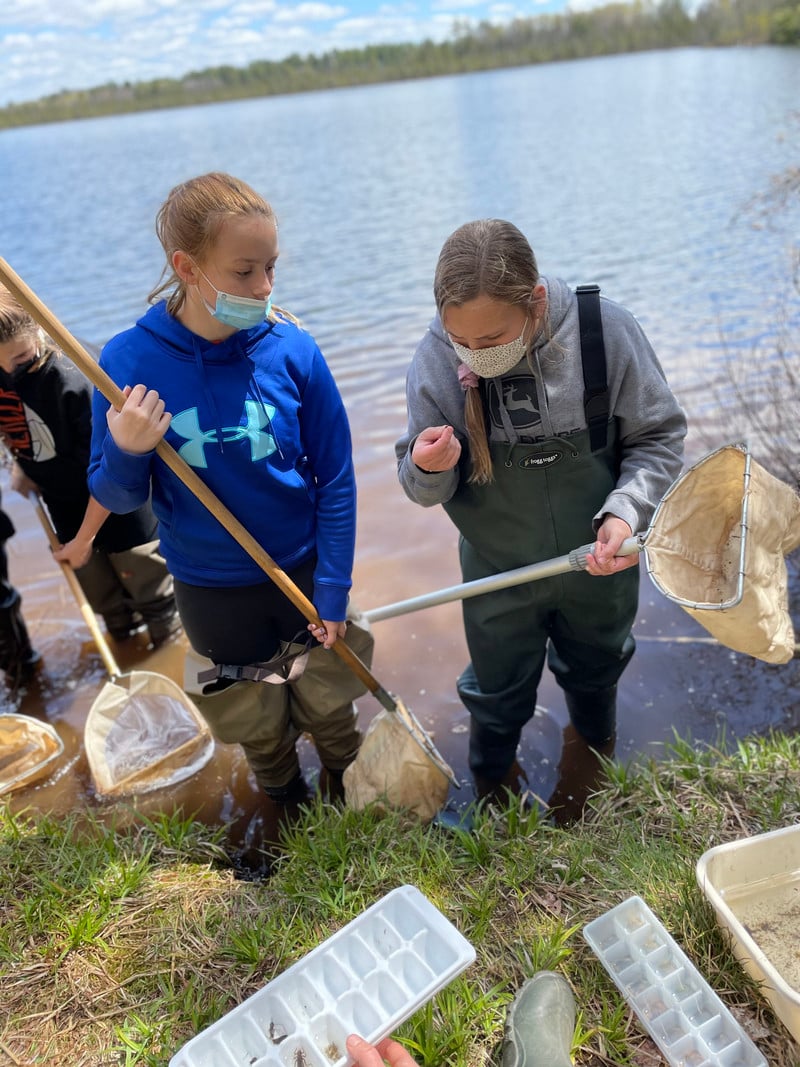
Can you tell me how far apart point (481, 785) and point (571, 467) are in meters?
1.43

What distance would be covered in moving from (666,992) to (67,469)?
2.73 m

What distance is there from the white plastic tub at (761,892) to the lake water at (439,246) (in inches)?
42.4

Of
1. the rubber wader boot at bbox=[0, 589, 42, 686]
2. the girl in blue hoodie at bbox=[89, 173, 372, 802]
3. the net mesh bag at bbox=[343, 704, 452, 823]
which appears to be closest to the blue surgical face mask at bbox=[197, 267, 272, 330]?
the girl in blue hoodie at bbox=[89, 173, 372, 802]

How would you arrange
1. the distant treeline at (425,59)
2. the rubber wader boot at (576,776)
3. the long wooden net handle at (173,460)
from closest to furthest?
1. the long wooden net handle at (173,460)
2. the rubber wader boot at (576,776)
3. the distant treeline at (425,59)

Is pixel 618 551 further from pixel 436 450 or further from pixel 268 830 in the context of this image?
pixel 268 830

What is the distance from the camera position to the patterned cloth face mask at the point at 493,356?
6.64 ft

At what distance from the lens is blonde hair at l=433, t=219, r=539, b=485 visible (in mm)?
1918

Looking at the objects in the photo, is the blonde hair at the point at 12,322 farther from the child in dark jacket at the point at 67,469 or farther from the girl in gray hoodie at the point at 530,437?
the girl in gray hoodie at the point at 530,437

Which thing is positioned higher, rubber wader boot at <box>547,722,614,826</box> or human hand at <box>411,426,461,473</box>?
human hand at <box>411,426,461,473</box>

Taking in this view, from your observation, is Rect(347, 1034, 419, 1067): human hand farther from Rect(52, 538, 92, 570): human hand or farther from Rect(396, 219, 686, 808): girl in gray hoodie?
Rect(52, 538, 92, 570): human hand

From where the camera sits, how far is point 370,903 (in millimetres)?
2406

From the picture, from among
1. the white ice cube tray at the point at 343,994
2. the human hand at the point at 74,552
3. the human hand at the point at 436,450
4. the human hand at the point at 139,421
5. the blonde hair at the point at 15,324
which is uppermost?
the blonde hair at the point at 15,324

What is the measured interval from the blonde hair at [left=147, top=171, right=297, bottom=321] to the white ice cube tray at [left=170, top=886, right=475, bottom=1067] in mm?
1789

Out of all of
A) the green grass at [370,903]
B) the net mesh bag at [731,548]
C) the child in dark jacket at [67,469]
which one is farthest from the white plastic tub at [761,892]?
the child in dark jacket at [67,469]
